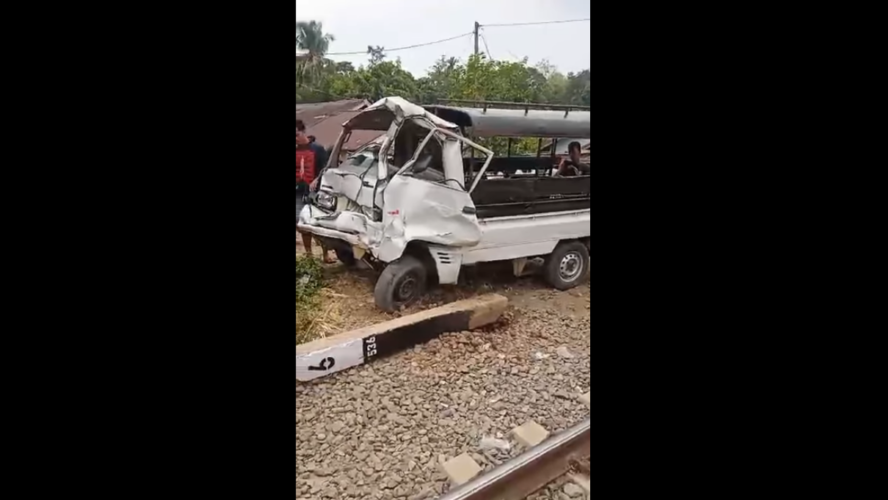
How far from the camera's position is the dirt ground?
242 centimetres

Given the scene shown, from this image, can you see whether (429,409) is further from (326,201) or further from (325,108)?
(325,108)

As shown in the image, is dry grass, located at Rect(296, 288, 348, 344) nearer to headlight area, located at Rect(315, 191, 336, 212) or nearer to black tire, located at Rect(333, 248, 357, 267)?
black tire, located at Rect(333, 248, 357, 267)

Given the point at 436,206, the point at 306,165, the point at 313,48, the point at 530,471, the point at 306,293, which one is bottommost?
the point at 530,471

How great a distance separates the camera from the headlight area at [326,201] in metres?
2.71

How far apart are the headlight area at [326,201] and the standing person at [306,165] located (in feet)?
0.24

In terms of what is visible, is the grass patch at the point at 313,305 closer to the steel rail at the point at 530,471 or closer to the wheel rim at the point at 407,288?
the wheel rim at the point at 407,288

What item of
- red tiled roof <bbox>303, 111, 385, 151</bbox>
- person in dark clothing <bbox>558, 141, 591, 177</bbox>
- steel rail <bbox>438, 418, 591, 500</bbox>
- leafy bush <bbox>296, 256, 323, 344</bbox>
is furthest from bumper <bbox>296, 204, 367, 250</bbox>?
person in dark clothing <bbox>558, 141, 591, 177</bbox>

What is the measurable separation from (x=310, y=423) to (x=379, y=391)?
26 cm

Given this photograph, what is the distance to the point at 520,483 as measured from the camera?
1.41 metres

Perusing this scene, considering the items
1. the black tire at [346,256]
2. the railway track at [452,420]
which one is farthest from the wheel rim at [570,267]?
the black tire at [346,256]

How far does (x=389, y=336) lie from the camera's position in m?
2.12

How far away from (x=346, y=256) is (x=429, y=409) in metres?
1.25

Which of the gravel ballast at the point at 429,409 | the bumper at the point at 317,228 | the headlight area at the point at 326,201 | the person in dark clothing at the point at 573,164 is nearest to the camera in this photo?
the gravel ballast at the point at 429,409

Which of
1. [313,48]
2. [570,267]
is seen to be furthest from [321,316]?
[570,267]
